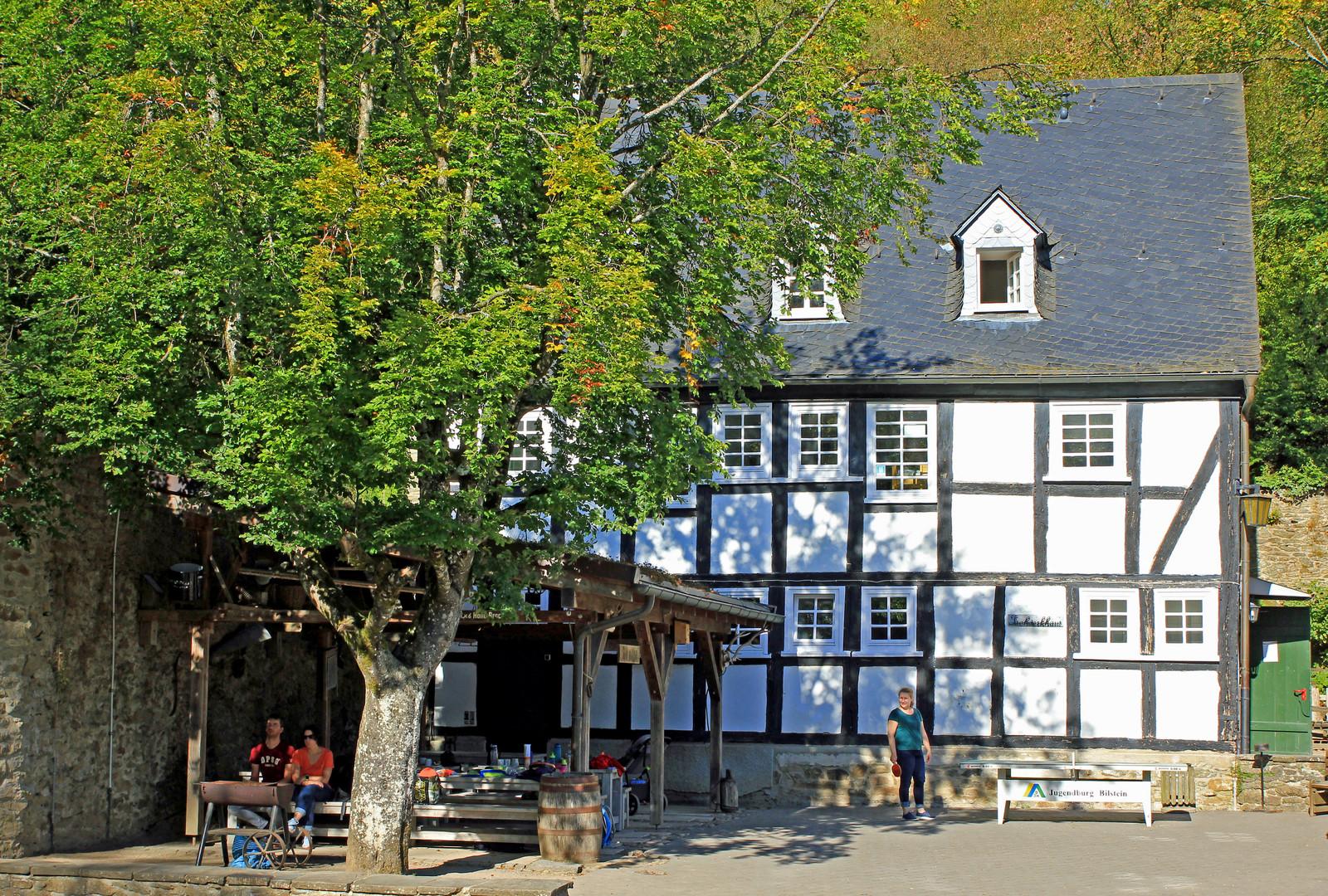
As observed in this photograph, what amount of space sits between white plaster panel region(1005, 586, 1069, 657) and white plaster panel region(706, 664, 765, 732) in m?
3.32

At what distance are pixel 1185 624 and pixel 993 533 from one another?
8.75 feet

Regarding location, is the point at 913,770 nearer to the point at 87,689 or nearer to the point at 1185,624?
the point at 1185,624

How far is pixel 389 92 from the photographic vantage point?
36.0 ft

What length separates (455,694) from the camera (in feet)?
64.3

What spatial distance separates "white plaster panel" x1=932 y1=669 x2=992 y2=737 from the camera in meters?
17.8

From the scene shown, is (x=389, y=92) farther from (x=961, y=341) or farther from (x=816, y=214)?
(x=961, y=341)

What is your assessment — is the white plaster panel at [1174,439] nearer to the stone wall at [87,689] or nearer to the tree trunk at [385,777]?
the tree trunk at [385,777]

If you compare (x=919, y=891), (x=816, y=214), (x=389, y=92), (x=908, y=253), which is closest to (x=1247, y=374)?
(x=908, y=253)

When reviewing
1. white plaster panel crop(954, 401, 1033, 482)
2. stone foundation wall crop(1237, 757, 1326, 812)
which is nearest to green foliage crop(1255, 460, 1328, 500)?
stone foundation wall crop(1237, 757, 1326, 812)

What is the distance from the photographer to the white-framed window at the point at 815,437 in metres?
18.5

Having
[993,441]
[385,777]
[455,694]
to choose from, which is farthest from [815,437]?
[385,777]

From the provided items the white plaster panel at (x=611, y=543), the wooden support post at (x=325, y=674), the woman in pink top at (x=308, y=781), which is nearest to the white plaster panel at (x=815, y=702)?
the white plaster panel at (x=611, y=543)

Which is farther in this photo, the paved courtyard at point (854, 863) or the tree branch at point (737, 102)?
the tree branch at point (737, 102)

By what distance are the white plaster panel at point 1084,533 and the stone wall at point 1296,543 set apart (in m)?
8.08
